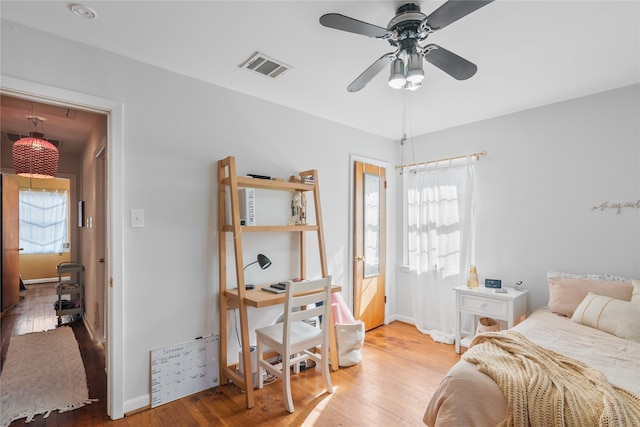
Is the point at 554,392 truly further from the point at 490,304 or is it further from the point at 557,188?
the point at 557,188

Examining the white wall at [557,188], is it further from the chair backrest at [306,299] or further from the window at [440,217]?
the chair backrest at [306,299]

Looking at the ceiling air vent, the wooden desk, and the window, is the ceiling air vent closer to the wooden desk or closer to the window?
the wooden desk

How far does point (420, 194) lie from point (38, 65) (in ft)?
12.0

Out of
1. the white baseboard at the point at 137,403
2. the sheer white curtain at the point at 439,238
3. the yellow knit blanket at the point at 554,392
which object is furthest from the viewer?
the sheer white curtain at the point at 439,238

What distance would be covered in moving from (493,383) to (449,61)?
169 centimetres

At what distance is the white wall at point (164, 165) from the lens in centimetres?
202

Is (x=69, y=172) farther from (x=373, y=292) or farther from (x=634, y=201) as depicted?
(x=634, y=201)

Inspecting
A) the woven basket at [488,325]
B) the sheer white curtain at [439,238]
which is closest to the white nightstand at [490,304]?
the woven basket at [488,325]

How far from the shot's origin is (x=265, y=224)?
295 centimetres

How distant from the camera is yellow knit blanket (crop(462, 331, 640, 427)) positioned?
4.18 ft

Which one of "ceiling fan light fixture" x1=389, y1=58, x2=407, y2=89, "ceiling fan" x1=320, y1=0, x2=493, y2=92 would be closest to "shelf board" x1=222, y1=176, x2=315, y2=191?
"ceiling fan" x1=320, y1=0, x2=493, y2=92

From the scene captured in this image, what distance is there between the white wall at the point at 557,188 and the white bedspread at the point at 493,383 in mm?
953

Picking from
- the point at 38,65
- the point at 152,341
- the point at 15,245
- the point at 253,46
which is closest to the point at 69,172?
the point at 15,245

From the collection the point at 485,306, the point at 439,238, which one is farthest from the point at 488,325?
the point at 439,238
